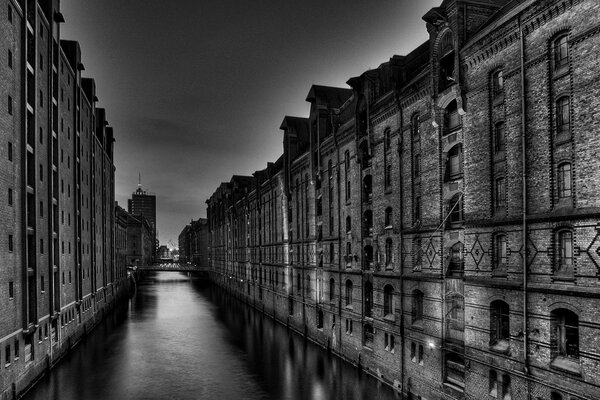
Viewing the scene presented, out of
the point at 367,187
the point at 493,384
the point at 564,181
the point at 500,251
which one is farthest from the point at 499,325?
the point at 367,187

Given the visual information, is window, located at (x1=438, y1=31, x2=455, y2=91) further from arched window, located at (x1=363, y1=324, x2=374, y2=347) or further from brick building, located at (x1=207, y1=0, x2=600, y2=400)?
arched window, located at (x1=363, y1=324, x2=374, y2=347)

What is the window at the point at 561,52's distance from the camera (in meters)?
16.0

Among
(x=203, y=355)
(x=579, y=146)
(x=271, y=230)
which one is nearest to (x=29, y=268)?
(x=203, y=355)

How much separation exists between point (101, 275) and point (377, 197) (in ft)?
125

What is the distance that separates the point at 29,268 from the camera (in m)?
27.2

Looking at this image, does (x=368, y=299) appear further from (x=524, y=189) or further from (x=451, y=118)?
(x=524, y=189)

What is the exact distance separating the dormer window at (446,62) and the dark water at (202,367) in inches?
608


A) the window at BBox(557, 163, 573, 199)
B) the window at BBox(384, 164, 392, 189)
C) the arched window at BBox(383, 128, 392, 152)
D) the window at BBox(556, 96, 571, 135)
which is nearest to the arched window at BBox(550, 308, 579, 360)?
the window at BBox(557, 163, 573, 199)

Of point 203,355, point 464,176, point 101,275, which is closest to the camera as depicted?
point 464,176

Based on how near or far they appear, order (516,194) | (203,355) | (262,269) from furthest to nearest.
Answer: (262,269) → (203,355) → (516,194)

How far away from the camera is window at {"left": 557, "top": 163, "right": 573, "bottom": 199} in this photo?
52.2 feet

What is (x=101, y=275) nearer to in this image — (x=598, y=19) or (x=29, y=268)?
(x=29, y=268)

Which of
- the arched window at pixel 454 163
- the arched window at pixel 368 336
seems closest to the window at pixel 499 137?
the arched window at pixel 454 163

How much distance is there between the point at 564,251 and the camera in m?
16.0
